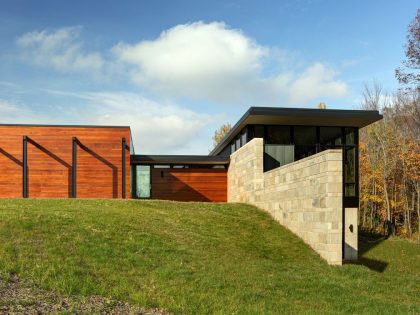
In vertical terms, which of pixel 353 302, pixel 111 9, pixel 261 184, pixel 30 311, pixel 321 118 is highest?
pixel 111 9

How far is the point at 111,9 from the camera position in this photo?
48.7 ft

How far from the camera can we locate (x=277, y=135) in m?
20.2

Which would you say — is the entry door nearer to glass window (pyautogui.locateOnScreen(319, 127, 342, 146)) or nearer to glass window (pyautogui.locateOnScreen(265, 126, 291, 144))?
glass window (pyautogui.locateOnScreen(265, 126, 291, 144))

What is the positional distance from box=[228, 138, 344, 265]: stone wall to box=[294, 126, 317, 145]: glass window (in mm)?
2883

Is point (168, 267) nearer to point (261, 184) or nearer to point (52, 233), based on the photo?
point (52, 233)

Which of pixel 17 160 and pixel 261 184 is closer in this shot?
pixel 261 184

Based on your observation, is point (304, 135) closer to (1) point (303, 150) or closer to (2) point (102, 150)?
(1) point (303, 150)

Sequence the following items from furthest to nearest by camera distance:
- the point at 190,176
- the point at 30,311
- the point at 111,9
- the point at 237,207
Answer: the point at 190,176, the point at 237,207, the point at 111,9, the point at 30,311

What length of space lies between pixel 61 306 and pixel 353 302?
5409mm

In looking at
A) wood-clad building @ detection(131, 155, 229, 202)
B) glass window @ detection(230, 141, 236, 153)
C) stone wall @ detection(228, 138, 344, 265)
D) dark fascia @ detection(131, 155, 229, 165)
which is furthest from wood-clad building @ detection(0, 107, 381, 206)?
stone wall @ detection(228, 138, 344, 265)

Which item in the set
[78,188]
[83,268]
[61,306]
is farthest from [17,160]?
[61,306]

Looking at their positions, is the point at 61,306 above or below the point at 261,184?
below

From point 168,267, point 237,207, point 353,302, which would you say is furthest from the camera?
point 237,207

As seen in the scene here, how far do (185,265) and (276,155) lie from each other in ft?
35.5
